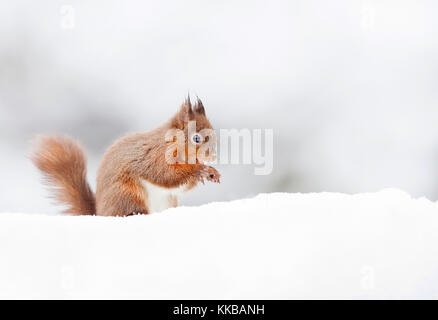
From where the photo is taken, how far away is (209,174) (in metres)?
1.75

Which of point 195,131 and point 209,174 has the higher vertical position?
point 195,131

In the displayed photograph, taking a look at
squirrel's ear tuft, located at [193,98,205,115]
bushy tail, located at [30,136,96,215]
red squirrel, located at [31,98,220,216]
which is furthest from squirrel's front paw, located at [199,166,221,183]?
bushy tail, located at [30,136,96,215]

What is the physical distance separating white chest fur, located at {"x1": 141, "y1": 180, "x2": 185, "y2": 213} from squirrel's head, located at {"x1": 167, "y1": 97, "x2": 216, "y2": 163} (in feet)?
0.43

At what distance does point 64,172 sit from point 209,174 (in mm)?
568

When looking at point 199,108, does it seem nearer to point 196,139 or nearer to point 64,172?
point 196,139

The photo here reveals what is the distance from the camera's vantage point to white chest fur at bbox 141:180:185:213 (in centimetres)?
173

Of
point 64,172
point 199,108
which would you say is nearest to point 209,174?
point 199,108

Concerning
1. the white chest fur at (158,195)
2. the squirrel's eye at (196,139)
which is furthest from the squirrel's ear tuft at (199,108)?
the white chest fur at (158,195)

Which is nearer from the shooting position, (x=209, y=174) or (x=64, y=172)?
(x=209, y=174)

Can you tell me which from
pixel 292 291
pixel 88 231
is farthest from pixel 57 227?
pixel 292 291

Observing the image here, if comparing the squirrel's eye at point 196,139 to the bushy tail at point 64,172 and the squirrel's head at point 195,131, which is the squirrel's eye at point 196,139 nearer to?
the squirrel's head at point 195,131

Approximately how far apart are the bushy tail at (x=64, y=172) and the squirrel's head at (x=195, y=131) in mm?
416

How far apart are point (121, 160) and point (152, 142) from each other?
0.44 feet

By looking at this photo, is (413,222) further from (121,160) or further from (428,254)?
(121,160)
